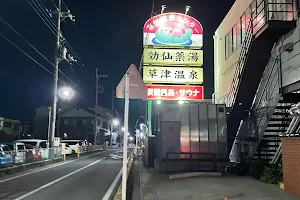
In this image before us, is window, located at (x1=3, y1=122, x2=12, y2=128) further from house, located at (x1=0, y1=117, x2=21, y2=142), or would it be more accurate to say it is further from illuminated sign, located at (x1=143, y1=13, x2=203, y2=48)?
illuminated sign, located at (x1=143, y1=13, x2=203, y2=48)

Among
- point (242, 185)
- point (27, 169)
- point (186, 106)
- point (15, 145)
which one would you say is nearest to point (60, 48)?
point (15, 145)

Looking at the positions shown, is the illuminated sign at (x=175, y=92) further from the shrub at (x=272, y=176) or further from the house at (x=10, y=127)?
the house at (x=10, y=127)

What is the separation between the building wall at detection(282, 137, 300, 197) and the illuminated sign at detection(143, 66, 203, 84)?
13.5 meters

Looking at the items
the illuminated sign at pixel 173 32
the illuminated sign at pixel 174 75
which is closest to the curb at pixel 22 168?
the illuminated sign at pixel 174 75

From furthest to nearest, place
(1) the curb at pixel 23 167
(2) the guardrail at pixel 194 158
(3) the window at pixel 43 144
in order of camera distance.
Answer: (3) the window at pixel 43 144, (1) the curb at pixel 23 167, (2) the guardrail at pixel 194 158

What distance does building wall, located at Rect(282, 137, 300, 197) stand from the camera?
8242 millimetres

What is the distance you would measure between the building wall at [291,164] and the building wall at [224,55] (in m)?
13.2

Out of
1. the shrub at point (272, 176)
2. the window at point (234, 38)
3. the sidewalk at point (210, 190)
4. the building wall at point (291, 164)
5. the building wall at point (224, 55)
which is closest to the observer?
the building wall at point (291, 164)

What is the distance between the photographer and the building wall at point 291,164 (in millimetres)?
8242

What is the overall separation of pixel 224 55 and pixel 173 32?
5845 millimetres

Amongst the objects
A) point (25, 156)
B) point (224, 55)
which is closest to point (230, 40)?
point (224, 55)

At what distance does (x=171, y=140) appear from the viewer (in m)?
16.3

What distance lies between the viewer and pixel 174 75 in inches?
880

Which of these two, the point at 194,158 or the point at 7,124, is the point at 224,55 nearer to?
the point at 194,158
